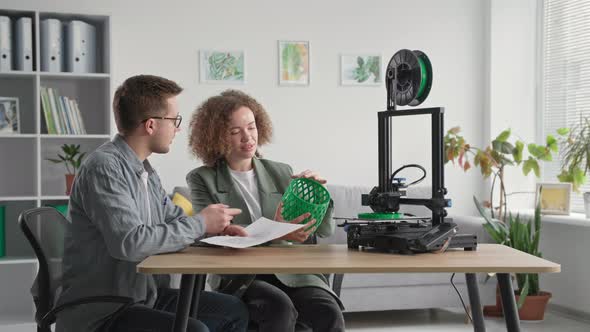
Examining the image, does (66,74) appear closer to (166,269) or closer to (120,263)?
(120,263)

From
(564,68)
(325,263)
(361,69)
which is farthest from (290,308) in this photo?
(564,68)

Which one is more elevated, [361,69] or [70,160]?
[361,69]

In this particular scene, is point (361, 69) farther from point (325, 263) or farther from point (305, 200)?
point (325, 263)

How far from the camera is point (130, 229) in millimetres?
1912

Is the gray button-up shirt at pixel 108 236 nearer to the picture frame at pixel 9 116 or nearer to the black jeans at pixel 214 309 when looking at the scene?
the black jeans at pixel 214 309

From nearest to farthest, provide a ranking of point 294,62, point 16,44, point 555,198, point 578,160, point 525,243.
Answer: point 16,44 < point 525,243 < point 578,160 < point 555,198 < point 294,62

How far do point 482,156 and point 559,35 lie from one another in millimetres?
1060

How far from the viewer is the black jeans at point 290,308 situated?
7.36 feet

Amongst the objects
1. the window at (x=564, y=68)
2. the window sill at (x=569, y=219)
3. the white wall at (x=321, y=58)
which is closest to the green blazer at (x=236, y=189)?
the white wall at (x=321, y=58)

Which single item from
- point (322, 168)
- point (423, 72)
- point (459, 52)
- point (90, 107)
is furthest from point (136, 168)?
point (459, 52)

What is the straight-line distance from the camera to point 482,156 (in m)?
4.81

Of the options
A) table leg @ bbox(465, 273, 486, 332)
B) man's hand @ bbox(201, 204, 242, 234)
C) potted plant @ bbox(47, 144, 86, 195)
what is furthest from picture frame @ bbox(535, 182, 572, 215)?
man's hand @ bbox(201, 204, 242, 234)

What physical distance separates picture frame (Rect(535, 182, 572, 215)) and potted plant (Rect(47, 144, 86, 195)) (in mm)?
2768

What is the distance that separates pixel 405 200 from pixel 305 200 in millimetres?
292
